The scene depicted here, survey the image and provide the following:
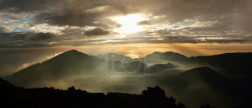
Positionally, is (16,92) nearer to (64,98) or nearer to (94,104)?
(64,98)

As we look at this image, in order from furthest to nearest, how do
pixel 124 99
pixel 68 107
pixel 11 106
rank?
pixel 124 99 < pixel 68 107 < pixel 11 106

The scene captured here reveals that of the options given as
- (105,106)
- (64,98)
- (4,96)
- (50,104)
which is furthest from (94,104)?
(4,96)

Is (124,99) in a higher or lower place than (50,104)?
lower

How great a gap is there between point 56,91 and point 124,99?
59.1 metres

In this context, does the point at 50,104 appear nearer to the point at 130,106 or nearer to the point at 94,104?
the point at 94,104

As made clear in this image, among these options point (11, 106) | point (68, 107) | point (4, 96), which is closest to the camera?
point (11, 106)

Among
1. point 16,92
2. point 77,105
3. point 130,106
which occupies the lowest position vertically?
point 130,106

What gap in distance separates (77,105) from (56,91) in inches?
988

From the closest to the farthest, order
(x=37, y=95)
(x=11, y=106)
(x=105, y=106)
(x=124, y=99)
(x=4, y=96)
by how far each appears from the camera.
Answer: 1. (x=11, y=106)
2. (x=4, y=96)
3. (x=37, y=95)
4. (x=105, y=106)
5. (x=124, y=99)

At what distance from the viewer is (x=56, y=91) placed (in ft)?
523

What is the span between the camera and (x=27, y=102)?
12444 cm

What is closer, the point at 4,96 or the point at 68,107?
the point at 4,96

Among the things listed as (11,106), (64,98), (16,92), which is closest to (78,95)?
(64,98)

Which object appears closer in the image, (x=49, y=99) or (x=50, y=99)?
(x=49, y=99)
